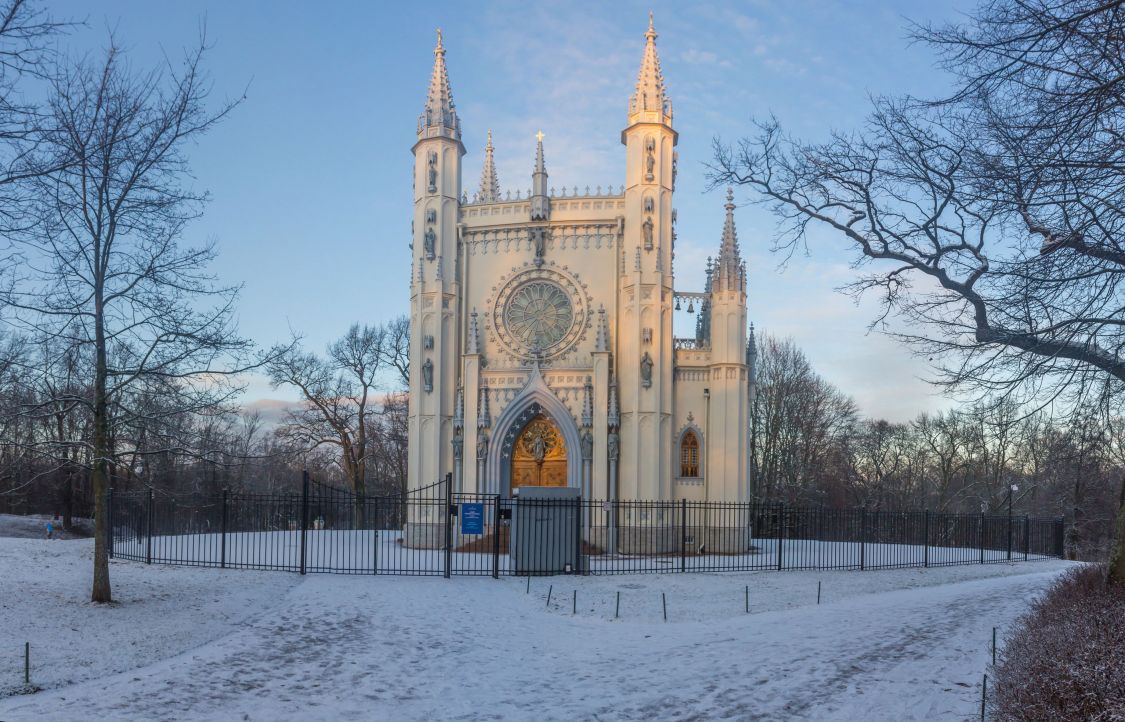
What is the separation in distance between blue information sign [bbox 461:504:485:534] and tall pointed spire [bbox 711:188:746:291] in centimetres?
1471

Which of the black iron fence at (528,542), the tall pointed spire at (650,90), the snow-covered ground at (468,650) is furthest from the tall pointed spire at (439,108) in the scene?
the snow-covered ground at (468,650)

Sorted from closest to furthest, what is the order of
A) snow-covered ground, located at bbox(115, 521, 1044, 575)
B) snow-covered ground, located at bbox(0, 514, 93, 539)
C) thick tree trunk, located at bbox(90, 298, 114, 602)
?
1. thick tree trunk, located at bbox(90, 298, 114, 602)
2. snow-covered ground, located at bbox(115, 521, 1044, 575)
3. snow-covered ground, located at bbox(0, 514, 93, 539)

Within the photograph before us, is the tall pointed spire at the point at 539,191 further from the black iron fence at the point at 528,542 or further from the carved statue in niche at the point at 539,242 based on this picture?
the black iron fence at the point at 528,542

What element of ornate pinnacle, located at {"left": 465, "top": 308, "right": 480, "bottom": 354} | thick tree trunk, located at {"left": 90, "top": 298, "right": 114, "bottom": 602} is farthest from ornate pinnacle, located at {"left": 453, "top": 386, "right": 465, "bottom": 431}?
thick tree trunk, located at {"left": 90, "top": 298, "right": 114, "bottom": 602}

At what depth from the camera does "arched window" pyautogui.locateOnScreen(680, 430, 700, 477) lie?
32156 mm

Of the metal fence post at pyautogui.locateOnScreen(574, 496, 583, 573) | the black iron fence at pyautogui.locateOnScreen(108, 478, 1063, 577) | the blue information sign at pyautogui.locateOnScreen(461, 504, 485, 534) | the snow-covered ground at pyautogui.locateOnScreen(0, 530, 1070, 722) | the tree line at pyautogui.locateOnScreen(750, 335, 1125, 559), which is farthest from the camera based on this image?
the tree line at pyautogui.locateOnScreen(750, 335, 1125, 559)

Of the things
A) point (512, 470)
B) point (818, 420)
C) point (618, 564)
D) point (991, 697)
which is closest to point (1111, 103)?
point (991, 697)

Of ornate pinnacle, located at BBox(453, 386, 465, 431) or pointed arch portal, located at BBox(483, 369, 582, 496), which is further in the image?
ornate pinnacle, located at BBox(453, 386, 465, 431)

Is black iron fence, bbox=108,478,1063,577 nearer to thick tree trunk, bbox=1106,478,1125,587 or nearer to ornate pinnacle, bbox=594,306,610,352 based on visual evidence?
ornate pinnacle, bbox=594,306,610,352

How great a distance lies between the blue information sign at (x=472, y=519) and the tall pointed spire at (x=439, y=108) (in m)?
17.0

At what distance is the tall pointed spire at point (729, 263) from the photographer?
1266 inches

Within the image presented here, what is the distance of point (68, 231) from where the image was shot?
1366cm

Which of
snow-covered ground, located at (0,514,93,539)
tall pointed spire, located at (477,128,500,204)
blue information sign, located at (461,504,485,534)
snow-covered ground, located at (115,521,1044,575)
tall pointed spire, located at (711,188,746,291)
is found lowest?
snow-covered ground, located at (0,514,93,539)

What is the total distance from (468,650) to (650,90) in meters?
24.7
